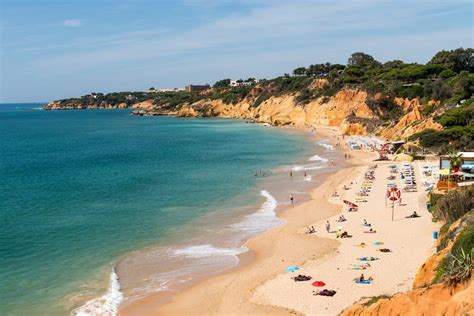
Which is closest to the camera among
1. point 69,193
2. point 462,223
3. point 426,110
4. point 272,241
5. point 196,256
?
point 462,223

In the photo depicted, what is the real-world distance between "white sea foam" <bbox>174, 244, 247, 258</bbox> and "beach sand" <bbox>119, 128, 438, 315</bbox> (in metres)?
1.06

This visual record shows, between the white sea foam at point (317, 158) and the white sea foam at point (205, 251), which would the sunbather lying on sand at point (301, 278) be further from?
the white sea foam at point (317, 158)

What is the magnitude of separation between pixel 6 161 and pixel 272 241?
4786 cm

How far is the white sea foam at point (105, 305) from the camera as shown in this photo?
1909cm

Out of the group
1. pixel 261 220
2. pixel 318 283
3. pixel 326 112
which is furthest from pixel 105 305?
pixel 326 112

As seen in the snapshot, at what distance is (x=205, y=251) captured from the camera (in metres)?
26.3

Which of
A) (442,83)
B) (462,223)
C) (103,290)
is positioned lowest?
(103,290)

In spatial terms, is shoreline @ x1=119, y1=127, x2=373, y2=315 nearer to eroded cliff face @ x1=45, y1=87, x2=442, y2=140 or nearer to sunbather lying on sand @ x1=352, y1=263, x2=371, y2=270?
sunbather lying on sand @ x1=352, y1=263, x2=371, y2=270

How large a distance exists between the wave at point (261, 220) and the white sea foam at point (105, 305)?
410 inches

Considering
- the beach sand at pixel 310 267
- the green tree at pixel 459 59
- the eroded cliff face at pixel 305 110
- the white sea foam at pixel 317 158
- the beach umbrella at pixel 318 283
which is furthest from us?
the green tree at pixel 459 59

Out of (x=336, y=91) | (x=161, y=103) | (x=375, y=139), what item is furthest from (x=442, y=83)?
(x=161, y=103)

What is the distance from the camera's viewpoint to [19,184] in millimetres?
46062

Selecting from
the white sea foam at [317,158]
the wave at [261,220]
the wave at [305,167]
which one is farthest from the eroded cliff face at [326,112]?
the wave at [261,220]

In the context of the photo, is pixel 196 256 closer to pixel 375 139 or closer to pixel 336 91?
pixel 375 139
